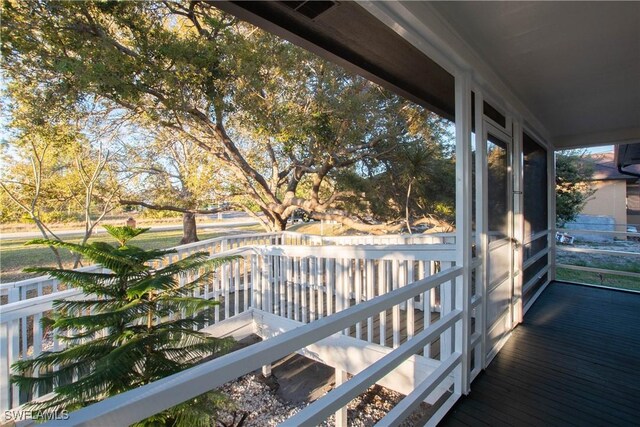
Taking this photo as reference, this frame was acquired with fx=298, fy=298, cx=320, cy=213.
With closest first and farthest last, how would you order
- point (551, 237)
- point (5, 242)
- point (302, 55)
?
point (551, 237) < point (302, 55) < point (5, 242)

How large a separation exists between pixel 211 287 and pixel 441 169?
17.0ft


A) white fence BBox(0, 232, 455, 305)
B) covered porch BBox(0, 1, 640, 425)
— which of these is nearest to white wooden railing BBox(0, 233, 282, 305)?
white fence BBox(0, 232, 455, 305)

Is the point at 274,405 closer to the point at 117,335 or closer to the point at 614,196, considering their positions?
the point at 117,335

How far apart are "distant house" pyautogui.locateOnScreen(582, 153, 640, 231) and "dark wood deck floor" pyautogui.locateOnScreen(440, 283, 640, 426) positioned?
8782mm

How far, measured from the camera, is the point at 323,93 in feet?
19.7

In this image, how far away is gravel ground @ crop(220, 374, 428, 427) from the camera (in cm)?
321

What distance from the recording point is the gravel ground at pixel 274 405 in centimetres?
321

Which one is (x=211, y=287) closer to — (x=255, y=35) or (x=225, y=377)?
(x=225, y=377)

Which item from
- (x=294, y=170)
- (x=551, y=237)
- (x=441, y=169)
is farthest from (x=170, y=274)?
(x=294, y=170)

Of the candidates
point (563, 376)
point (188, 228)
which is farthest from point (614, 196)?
point (188, 228)

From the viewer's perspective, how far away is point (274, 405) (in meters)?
3.49

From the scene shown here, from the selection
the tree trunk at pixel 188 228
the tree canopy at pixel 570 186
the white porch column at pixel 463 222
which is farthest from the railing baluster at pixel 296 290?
the tree canopy at pixel 570 186

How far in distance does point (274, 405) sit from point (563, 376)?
287cm

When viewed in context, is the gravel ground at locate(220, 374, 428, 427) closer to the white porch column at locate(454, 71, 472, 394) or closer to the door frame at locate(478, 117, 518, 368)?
the door frame at locate(478, 117, 518, 368)
